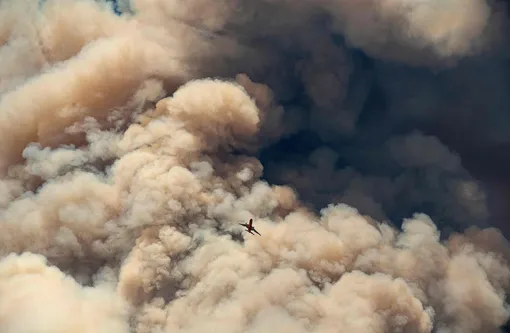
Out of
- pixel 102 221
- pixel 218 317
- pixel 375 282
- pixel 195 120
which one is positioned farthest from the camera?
pixel 195 120

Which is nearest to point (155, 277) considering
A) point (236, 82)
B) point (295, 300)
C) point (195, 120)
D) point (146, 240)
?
point (146, 240)

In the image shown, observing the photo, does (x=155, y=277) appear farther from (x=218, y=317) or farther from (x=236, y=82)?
(x=236, y=82)

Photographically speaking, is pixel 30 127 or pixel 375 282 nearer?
pixel 375 282

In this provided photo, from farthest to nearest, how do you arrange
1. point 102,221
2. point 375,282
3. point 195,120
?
point 195,120 < point 102,221 < point 375,282

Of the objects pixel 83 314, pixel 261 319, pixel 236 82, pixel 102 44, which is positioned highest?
pixel 236 82

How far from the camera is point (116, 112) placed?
32531mm

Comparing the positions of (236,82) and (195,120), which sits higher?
(236,82)

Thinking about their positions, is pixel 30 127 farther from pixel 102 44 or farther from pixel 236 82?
pixel 236 82

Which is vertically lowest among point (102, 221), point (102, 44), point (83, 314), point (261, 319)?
point (83, 314)

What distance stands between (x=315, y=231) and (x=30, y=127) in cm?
1557

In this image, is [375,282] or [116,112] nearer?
[375,282]

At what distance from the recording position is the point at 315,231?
2869 cm

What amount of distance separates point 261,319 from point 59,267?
923 cm

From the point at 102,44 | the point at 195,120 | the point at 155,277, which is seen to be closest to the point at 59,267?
the point at 155,277
